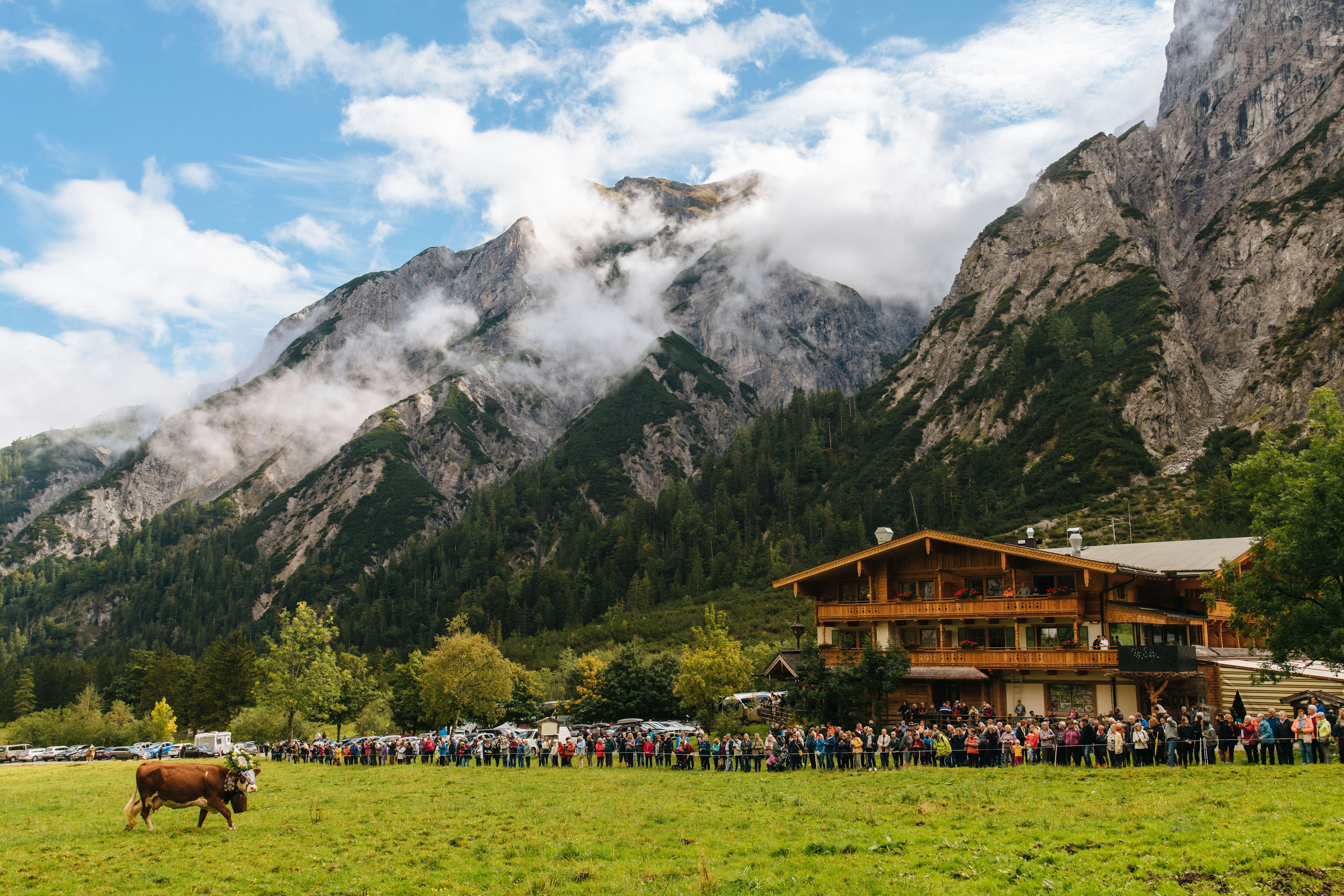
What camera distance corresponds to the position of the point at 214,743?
71438 mm

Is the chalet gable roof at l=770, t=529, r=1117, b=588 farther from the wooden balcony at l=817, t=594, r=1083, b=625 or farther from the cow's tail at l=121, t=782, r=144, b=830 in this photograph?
the cow's tail at l=121, t=782, r=144, b=830

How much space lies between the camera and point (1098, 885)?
44.4 feet

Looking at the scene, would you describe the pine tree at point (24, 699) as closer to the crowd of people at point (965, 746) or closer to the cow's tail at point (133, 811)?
the crowd of people at point (965, 746)

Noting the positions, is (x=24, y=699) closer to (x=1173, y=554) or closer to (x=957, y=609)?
(x=957, y=609)

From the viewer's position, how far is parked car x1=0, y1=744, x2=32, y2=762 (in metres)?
78.4

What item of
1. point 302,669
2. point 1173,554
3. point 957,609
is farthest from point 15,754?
point 1173,554

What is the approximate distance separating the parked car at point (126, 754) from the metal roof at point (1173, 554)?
74657 mm

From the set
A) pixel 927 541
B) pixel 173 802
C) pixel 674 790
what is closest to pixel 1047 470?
pixel 927 541

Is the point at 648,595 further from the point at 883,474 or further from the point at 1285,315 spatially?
the point at 1285,315

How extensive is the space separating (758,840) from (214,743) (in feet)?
226

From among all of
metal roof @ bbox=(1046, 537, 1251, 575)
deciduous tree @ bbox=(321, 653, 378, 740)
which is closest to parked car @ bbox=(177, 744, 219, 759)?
deciduous tree @ bbox=(321, 653, 378, 740)

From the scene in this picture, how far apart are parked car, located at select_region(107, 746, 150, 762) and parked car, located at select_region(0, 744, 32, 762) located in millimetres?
7047

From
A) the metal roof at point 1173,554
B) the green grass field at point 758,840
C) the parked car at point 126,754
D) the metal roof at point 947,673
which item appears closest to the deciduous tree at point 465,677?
the parked car at point 126,754

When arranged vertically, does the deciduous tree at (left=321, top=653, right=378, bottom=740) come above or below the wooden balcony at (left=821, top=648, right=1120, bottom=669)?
below
